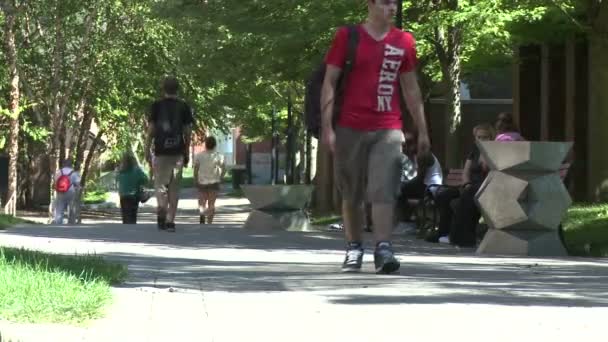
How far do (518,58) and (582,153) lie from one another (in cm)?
266

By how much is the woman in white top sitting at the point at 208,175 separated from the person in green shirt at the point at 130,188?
1355 mm

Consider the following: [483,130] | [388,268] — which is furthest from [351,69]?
[483,130]

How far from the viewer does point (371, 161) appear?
10.1 metres

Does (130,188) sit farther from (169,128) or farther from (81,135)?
(81,135)

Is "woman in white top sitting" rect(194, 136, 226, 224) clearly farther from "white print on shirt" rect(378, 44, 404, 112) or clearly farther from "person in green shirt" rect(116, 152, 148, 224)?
"white print on shirt" rect(378, 44, 404, 112)

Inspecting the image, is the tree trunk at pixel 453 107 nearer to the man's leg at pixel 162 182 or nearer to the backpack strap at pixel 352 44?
the man's leg at pixel 162 182

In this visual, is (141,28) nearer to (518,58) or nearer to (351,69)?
(518,58)

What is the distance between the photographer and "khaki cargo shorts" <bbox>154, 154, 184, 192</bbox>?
58.2 feet

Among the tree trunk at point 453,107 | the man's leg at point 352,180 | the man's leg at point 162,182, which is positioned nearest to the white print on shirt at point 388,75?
the man's leg at point 352,180

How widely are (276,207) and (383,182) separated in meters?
11.6

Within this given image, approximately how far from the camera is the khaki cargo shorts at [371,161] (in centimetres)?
1011

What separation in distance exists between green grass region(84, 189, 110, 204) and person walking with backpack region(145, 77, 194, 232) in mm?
38366

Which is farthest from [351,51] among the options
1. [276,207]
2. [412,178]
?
[276,207]

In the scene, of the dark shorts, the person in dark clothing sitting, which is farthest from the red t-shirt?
the dark shorts
